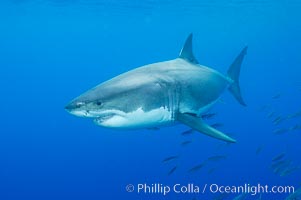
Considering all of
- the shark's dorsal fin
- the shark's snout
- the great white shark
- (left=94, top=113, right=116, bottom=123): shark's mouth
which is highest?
the shark's dorsal fin

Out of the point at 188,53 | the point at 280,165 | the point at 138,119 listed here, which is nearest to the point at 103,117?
the point at 138,119

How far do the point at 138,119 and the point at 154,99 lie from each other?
1.14 feet

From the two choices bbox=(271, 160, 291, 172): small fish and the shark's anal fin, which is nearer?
the shark's anal fin

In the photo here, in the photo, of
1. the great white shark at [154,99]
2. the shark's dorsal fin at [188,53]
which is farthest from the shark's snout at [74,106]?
the shark's dorsal fin at [188,53]

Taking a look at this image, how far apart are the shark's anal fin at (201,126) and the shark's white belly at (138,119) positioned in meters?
0.16

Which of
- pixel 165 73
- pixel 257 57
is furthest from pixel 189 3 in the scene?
pixel 257 57

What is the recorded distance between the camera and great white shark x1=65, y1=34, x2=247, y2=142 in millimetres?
3826

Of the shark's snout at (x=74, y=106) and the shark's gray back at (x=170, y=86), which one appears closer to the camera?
the shark's snout at (x=74, y=106)

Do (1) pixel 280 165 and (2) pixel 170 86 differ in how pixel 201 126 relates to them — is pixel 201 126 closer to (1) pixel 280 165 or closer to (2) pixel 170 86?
(2) pixel 170 86

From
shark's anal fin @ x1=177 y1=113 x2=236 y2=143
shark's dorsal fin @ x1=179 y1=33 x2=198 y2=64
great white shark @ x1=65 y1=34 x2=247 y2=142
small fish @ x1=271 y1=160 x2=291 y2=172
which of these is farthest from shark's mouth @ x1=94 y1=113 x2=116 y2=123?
small fish @ x1=271 y1=160 x2=291 y2=172

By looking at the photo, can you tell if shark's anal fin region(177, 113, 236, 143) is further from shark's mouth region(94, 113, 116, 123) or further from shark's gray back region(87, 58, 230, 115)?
shark's mouth region(94, 113, 116, 123)

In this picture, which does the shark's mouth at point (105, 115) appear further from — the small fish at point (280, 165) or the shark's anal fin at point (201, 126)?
the small fish at point (280, 165)

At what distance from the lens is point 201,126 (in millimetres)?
4254

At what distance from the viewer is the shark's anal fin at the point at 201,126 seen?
4.03m
